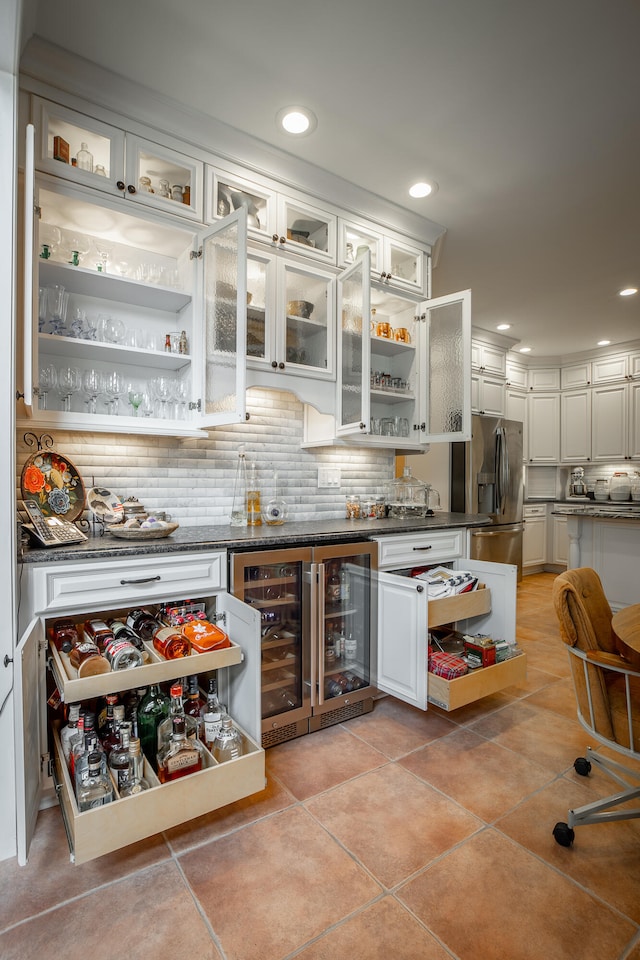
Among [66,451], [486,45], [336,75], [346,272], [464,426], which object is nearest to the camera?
[486,45]

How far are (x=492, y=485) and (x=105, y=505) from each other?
3974 millimetres

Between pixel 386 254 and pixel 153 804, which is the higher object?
pixel 386 254

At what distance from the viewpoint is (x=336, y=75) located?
1945mm

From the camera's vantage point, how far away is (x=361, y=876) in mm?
1419

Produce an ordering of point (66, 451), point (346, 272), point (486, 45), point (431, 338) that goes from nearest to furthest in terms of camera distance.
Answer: point (486, 45) < point (66, 451) < point (346, 272) < point (431, 338)

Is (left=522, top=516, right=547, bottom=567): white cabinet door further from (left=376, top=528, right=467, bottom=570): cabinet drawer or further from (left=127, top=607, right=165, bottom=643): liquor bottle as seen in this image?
(left=127, top=607, right=165, bottom=643): liquor bottle

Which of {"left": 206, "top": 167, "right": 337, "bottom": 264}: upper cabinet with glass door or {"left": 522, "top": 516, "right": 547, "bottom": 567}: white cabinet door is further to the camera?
{"left": 522, "top": 516, "right": 547, "bottom": 567}: white cabinet door

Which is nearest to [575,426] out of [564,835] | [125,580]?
[564,835]

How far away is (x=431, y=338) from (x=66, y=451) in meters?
2.19

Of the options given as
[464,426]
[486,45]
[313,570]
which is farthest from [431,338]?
[313,570]

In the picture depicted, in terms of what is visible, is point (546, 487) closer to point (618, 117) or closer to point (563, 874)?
point (618, 117)

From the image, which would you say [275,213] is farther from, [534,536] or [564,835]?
[534,536]

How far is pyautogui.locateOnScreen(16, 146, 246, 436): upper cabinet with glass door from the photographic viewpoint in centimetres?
200

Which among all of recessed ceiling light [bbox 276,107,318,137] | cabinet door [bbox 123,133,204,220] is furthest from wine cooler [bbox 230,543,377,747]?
recessed ceiling light [bbox 276,107,318,137]
